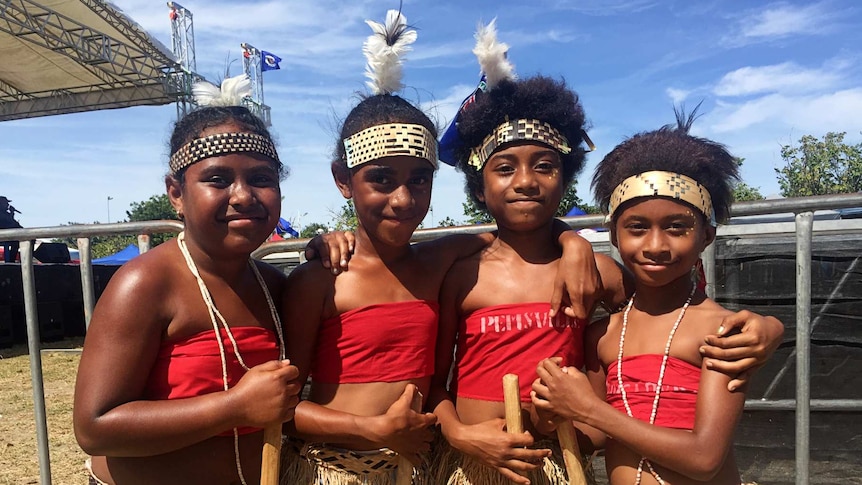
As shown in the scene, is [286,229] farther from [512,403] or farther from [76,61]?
[512,403]

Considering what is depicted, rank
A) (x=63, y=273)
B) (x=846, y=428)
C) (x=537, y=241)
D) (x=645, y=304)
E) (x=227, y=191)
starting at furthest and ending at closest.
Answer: (x=63, y=273) → (x=846, y=428) → (x=537, y=241) → (x=645, y=304) → (x=227, y=191)

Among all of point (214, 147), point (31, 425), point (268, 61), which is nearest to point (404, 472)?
point (214, 147)

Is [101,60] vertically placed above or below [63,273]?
above

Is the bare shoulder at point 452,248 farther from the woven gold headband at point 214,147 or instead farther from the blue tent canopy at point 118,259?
the blue tent canopy at point 118,259

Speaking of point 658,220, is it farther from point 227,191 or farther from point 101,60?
point 101,60

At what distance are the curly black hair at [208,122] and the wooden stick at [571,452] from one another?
1305mm

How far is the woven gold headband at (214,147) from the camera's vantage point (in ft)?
6.26

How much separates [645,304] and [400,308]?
856 millimetres

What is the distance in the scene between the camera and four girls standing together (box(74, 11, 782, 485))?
1.78 m

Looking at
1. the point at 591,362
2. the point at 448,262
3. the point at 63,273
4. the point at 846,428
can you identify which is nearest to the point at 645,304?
the point at 591,362

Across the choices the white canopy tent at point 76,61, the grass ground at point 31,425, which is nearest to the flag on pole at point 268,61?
the white canopy tent at point 76,61

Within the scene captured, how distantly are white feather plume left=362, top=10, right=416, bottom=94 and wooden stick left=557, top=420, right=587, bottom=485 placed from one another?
4.60 feet

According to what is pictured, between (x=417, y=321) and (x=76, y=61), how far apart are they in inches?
694

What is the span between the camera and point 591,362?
2.21 m
